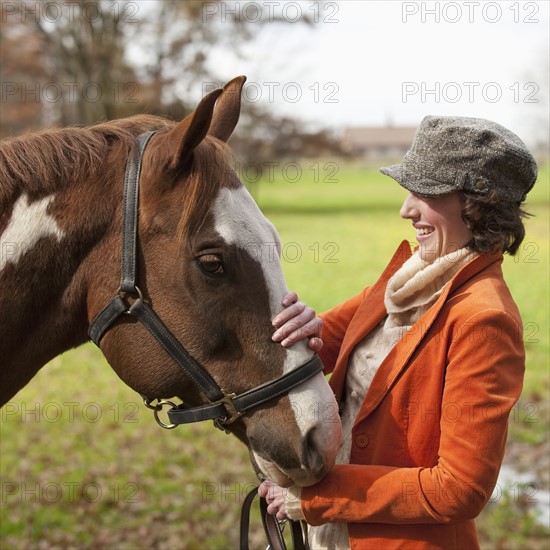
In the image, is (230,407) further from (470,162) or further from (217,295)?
(470,162)

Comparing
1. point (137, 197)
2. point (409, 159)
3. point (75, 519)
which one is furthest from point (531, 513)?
point (137, 197)

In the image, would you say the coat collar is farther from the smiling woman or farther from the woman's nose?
the woman's nose

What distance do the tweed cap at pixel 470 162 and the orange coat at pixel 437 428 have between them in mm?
250

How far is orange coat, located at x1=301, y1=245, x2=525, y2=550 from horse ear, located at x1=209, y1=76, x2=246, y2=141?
984 mm

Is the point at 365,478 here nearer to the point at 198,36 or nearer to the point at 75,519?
the point at 75,519

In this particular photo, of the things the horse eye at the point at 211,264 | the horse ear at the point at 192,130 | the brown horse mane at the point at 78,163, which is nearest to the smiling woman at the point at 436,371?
the horse eye at the point at 211,264

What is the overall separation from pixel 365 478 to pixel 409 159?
1066mm

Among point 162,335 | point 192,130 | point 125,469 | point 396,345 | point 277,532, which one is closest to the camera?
point 192,130

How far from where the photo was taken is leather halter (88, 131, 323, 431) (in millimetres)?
2004

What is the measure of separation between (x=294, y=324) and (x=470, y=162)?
30.0 inches

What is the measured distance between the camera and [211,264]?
1.98 meters

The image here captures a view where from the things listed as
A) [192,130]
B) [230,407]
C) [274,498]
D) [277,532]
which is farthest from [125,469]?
[192,130]

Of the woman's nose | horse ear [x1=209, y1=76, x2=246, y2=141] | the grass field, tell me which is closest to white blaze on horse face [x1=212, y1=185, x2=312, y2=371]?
horse ear [x1=209, y1=76, x2=246, y2=141]

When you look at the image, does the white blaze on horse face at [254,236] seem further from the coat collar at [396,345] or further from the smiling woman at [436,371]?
the coat collar at [396,345]
